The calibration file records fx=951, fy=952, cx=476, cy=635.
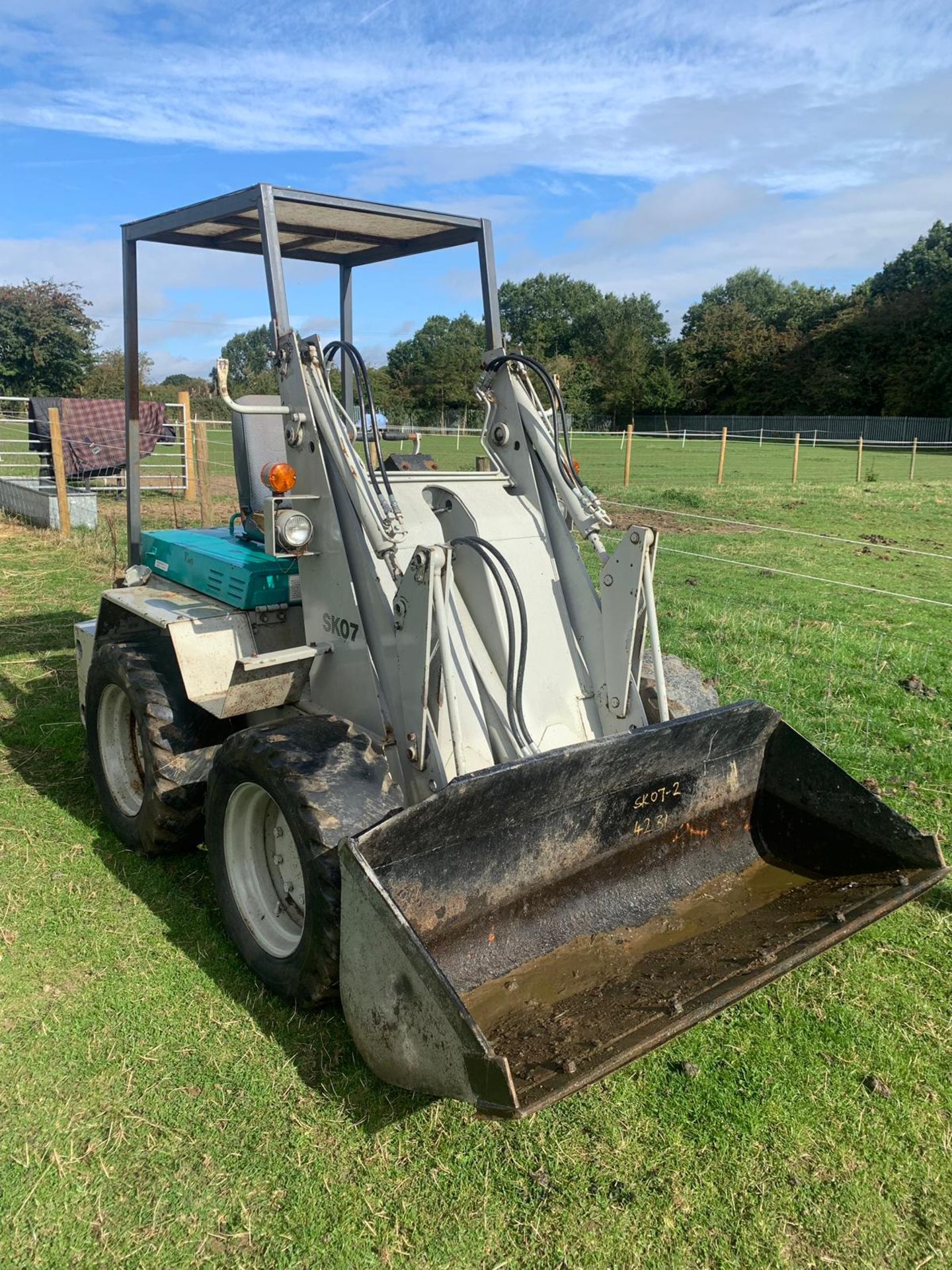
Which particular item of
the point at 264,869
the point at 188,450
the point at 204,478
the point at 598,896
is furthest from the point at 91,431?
the point at 598,896

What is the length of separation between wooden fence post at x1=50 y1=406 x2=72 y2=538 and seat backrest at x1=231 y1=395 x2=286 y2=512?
10.9 meters

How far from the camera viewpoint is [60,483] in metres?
14.8

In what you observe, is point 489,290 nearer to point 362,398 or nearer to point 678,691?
point 362,398

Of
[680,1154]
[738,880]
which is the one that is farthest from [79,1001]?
[738,880]

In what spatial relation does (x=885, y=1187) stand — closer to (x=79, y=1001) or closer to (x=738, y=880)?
(x=738, y=880)

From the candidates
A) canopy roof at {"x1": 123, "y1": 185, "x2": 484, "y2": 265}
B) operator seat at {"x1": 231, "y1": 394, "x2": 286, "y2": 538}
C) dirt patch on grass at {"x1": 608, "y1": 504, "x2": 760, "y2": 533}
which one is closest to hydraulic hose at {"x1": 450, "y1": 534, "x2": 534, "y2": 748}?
operator seat at {"x1": 231, "y1": 394, "x2": 286, "y2": 538}

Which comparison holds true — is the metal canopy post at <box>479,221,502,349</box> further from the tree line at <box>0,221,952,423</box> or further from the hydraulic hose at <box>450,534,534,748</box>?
the tree line at <box>0,221,952,423</box>

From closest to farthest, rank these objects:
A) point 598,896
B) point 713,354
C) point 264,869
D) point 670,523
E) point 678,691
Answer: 1. point 598,896
2. point 264,869
3. point 678,691
4. point 670,523
5. point 713,354

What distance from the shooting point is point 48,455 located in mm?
16406

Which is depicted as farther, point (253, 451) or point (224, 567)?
point (253, 451)

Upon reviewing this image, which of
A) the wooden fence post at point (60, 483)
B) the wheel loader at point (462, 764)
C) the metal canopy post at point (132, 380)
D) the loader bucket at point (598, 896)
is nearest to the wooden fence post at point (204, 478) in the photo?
the wooden fence post at point (60, 483)

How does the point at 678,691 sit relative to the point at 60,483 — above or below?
below

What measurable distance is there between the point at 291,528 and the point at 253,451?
3.83 feet

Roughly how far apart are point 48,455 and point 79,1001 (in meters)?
14.9
